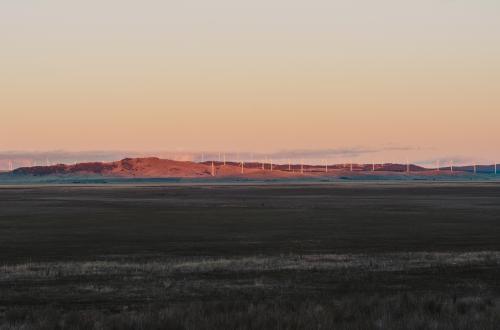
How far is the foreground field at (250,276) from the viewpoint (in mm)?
16578

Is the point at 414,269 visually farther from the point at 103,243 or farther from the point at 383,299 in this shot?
the point at 103,243

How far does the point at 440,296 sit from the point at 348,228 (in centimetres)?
3027

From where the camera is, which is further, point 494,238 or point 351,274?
point 494,238

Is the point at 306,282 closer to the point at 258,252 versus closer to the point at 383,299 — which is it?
the point at 383,299

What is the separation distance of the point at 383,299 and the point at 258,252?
632 inches

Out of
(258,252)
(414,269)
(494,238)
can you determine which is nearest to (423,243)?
(494,238)

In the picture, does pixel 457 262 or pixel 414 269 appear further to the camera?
→ pixel 457 262

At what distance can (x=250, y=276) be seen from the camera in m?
25.2

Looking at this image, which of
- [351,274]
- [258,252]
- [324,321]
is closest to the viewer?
[324,321]

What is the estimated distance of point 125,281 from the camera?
78.2 feet

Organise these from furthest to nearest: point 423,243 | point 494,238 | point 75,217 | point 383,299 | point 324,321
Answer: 1. point 75,217
2. point 494,238
3. point 423,243
4. point 383,299
5. point 324,321

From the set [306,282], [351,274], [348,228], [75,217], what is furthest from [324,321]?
[75,217]

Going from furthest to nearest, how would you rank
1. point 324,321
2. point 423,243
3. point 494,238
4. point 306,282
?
point 494,238 → point 423,243 → point 306,282 → point 324,321

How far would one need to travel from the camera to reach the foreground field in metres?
16.6
